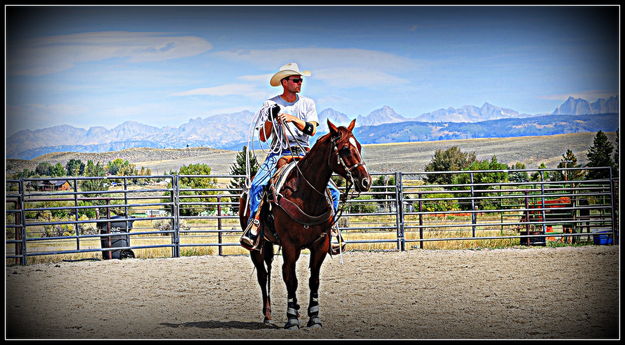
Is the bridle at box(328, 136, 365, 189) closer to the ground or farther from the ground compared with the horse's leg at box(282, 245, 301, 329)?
farther from the ground

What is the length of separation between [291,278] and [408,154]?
8953cm

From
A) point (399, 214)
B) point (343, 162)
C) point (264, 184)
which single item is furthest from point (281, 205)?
point (399, 214)

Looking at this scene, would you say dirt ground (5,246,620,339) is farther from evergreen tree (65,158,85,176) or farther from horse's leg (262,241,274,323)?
evergreen tree (65,158,85,176)

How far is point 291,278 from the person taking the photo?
625cm

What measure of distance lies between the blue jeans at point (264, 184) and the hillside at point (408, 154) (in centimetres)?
6855

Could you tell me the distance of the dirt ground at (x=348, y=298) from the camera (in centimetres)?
625

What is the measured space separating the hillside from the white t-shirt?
68527 mm

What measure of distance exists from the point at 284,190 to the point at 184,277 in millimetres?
4392

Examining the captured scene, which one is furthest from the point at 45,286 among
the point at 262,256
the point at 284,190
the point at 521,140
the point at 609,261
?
the point at 521,140

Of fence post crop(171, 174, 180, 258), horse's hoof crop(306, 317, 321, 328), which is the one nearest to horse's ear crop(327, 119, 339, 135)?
horse's hoof crop(306, 317, 321, 328)

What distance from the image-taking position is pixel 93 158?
91438 millimetres

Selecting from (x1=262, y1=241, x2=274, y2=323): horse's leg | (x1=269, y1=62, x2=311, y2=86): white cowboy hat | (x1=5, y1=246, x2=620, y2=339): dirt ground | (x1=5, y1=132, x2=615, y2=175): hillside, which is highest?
(x1=5, y1=132, x2=615, y2=175): hillside

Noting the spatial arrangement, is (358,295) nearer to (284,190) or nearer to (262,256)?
(262,256)

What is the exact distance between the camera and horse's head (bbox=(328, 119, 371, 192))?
552cm
